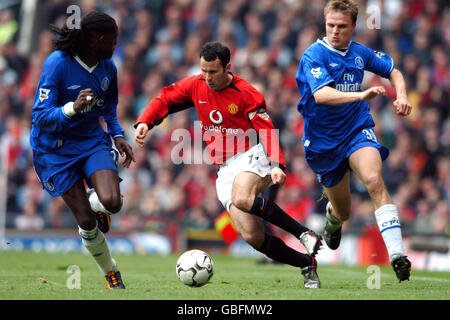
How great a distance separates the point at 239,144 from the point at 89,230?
1868 mm

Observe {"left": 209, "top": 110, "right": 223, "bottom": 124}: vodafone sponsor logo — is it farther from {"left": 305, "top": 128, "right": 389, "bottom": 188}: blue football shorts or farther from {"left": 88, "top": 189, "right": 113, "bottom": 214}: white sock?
{"left": 88, "top": 189, "right": 113, "bottom": 214}: white sock

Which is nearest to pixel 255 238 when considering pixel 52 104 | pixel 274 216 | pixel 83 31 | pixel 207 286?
pixel 274 216

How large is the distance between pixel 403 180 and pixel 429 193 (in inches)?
25.2

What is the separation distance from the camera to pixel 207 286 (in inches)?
298

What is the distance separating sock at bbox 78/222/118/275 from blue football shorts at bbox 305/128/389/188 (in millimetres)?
2329

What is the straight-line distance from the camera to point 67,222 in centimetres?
1664

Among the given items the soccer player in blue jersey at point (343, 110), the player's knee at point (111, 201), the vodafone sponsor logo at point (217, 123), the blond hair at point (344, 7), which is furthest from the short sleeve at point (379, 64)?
the player's knee at point (111, 201)

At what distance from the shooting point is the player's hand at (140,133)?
7.41 meters

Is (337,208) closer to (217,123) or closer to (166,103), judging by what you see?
(217,123)

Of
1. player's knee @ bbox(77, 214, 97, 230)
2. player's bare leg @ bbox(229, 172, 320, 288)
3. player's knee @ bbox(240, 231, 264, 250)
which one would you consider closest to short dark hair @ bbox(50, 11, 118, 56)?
player's knee @ bbox(77, 214, 97, 230)

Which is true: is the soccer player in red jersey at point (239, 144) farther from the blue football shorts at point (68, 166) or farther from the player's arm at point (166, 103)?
the blue football shorts at point (68, 166)

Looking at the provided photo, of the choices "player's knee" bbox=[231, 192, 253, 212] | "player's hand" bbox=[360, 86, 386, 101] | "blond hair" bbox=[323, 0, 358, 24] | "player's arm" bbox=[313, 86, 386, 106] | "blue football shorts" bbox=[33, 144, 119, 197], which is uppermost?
"blond hair" bbox=[323, 0, 358, 24]

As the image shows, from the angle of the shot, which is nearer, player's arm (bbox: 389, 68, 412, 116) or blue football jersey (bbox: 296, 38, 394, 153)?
player's arm (bbox: 389, 68, 412, 116)

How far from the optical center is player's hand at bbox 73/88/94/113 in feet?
22.0
